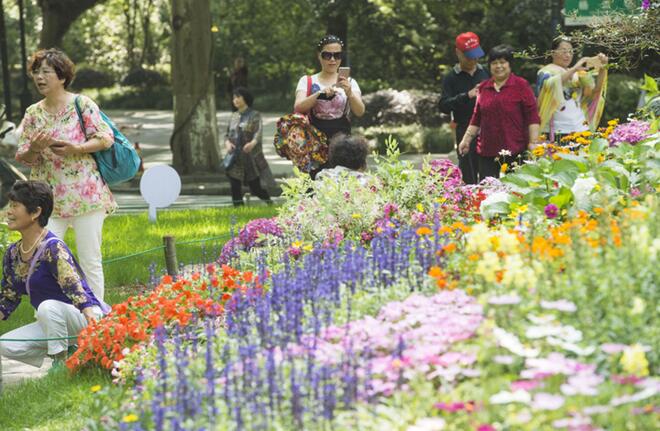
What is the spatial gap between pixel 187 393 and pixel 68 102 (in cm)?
371

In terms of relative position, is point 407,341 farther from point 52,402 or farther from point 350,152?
point 350,152

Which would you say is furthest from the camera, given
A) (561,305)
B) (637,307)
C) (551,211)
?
(551,211)

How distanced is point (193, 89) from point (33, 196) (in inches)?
499

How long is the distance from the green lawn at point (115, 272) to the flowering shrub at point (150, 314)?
13cm

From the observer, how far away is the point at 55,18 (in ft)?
87.5

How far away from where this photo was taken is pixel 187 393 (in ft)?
14.4

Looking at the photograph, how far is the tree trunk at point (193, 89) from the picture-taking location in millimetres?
18969

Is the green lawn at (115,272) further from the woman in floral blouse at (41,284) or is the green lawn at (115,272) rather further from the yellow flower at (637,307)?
the yellow flower at (637,307)

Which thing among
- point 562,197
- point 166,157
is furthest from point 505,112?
point 166,157

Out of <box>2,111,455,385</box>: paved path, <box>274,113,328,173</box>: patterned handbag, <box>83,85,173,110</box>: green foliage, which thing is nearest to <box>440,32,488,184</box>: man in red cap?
<box>274,113,328,173</box>: patterned handbag

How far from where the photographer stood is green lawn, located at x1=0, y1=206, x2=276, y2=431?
5.80m

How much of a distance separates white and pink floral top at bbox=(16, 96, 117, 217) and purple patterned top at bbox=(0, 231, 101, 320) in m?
0.66

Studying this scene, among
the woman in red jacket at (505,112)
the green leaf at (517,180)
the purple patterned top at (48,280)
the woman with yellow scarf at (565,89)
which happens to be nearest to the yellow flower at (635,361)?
the green leaf at (517,180)

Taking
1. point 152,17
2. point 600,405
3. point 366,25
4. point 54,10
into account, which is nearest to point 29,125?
point 600,405
